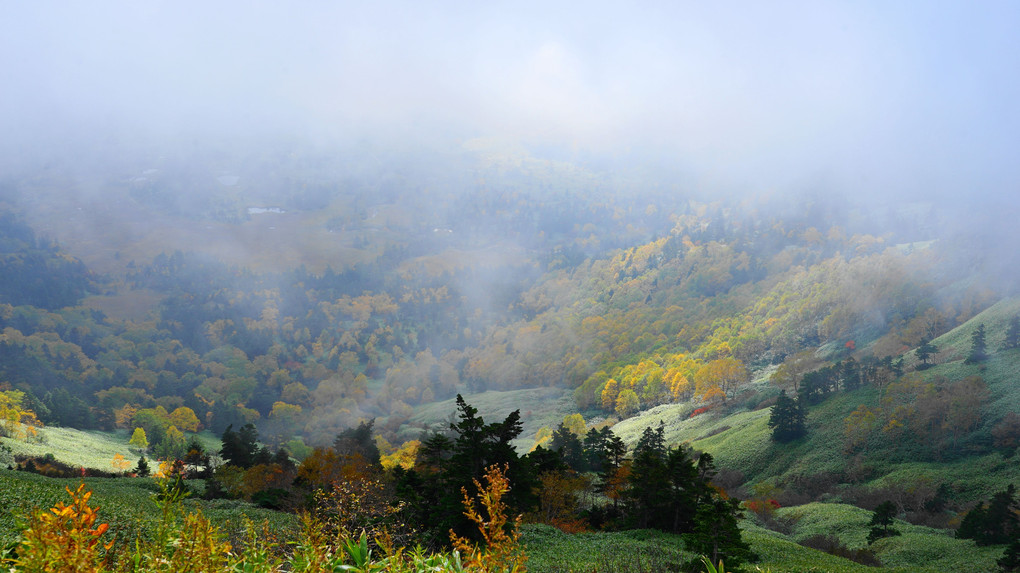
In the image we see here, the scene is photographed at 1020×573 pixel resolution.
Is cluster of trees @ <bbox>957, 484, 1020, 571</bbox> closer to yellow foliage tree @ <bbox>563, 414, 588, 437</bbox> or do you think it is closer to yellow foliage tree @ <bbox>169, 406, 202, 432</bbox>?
yellow foliage tree @ <bbox>563, 414, 588, 437</bbox>

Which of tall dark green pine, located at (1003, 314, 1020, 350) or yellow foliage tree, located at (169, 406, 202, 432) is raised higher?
yellow foliage tree, located at (169, 406, 202, 432)

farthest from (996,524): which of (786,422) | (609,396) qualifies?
(609,396)

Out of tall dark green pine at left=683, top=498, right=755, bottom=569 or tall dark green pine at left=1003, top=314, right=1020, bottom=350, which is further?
tall dark green pine at left=1003, top=314, right=1020, bottom=350

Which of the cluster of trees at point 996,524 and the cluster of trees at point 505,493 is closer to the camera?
the cluster of trees at point 505,493

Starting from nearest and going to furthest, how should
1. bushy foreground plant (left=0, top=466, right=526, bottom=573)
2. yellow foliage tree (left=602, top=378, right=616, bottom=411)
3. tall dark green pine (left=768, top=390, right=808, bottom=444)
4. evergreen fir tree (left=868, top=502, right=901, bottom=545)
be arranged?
1. bushy foreground plant (left=0, top=466, right=526, bottom=573)
2. evergreen fir tree (left=868, top=502, right=901, bottom=545)
3. tall dark green pine (left=768, top=390, right=808, bottom=444)
4. yellow foliage tree (left=602, top=378, right=616, bottom=411)

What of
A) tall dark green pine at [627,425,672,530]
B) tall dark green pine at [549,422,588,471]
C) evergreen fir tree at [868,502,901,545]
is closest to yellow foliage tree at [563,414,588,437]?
tall dark green pine at [549,422,588,471]

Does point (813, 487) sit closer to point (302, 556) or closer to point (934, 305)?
point (302, 556)

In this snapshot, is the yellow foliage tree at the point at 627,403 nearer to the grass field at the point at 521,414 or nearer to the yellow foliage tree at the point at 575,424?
the yellow foliage tree at the point at 575,424

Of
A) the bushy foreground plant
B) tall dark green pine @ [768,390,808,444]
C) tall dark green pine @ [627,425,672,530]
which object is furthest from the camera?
tall dark green pine @ [768,390,808,444]

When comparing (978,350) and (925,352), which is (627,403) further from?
(978,350)

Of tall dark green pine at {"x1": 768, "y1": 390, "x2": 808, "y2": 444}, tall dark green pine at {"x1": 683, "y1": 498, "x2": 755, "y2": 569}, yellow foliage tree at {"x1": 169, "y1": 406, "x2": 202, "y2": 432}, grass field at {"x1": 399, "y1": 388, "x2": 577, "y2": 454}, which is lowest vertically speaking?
tall dark green pine at {"x1": 768, "y1": 390, "x2": 808, "y2": 444}

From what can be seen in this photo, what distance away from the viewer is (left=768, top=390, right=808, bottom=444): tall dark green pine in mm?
94188

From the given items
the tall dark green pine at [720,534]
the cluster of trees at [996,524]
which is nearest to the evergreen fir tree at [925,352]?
the cluster of trees at [996,524]

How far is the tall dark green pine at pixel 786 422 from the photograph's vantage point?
9419cm
